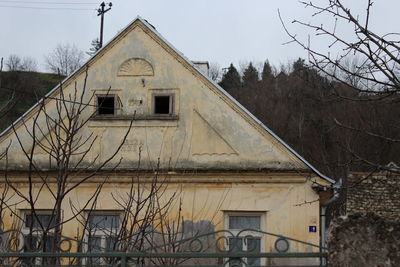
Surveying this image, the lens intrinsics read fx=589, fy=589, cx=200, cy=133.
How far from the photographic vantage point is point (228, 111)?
1195 cm

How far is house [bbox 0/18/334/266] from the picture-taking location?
1149 centimetres

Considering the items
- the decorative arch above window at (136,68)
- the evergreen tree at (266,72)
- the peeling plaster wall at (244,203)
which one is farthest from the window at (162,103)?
the evergreen tree at (266,72)

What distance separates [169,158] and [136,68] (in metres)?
2.09

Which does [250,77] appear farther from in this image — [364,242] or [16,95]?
[364,242]

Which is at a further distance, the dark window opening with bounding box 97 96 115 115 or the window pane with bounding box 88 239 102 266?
the dark window opening with bounding box 97 96 115 115

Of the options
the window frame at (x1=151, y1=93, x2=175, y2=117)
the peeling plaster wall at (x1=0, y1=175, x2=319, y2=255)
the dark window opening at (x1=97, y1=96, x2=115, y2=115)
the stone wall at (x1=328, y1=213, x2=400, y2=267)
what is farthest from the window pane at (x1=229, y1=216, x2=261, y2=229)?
the stone wall at (x1=328, y1=213, x2=400, y2=267)

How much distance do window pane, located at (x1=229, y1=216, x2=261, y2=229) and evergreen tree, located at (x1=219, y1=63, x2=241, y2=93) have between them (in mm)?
34567

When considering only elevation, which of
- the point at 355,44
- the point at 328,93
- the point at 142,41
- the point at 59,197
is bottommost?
the point at 59,197

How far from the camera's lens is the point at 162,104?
12391mm

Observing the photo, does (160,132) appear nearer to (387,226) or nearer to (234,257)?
(234,257)

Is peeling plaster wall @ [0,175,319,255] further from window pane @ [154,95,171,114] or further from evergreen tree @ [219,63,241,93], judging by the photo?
evergreen tree @ [219,63,241,93]

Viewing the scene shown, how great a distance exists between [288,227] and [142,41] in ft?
16.2

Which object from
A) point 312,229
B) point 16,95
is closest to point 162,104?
point 16,95

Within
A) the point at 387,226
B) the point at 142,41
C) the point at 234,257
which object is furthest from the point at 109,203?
the point at 387,226
